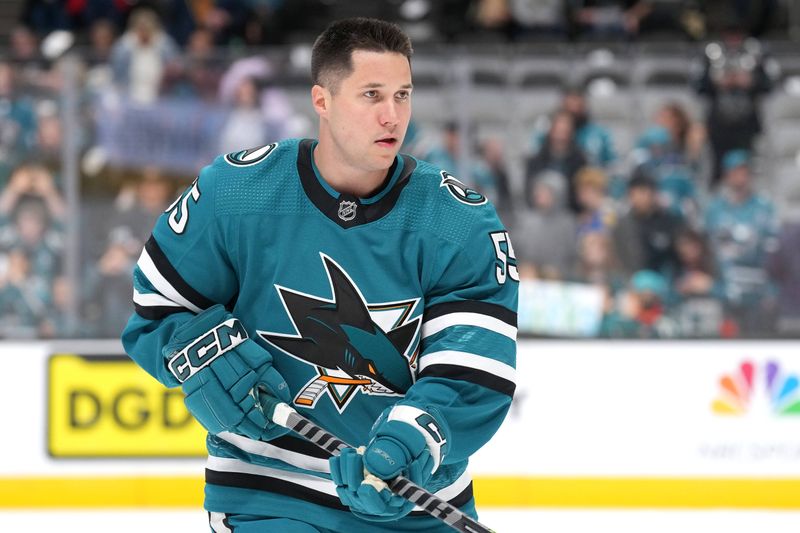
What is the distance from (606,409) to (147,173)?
6.59ft

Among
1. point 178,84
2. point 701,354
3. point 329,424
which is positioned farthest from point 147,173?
point 329,424

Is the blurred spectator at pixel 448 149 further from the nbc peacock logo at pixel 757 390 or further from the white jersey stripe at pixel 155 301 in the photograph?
the white jersey stripe at pixel 155 301

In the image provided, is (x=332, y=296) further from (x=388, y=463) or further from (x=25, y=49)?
(x=25, y=49)

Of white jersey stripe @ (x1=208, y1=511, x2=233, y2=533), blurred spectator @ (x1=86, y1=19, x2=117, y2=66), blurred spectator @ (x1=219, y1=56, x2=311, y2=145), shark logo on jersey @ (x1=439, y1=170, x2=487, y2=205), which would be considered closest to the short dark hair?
shark logo on jersey @ (x1=439, y1=170, x2=487, y2=205)

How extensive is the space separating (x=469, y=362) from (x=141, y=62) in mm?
3467

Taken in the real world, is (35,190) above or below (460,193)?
above

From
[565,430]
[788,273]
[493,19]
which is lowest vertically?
[565,430]

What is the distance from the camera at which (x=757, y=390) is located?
508cm

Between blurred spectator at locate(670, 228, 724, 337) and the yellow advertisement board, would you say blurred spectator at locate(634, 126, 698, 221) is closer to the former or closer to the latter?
blurred spectator at locate(670, 228, 724, 337)

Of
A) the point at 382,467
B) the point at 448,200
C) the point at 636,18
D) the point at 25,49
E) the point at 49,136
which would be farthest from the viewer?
the point at 636,18

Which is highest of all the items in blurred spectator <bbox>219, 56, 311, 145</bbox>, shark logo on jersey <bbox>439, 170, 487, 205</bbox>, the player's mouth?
blurred spectator <bbox>219, 56, 311, 145</bbox>

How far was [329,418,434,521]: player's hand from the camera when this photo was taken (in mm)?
2059

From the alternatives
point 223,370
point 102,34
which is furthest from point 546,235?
point 223,370

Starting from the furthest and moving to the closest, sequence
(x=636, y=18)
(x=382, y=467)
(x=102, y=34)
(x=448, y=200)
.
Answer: (x=636, y=18), (x=102, y=34), (x=448, y=200), (x=382, y=467)
